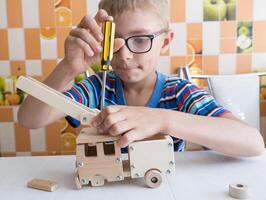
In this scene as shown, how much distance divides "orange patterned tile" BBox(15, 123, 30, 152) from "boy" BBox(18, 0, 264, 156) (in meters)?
0.78

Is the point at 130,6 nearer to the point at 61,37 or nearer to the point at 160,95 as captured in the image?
the point at 160,95

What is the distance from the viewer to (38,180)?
603 mm

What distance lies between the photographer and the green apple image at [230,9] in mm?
1576

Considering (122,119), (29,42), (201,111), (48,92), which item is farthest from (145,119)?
(29,42)

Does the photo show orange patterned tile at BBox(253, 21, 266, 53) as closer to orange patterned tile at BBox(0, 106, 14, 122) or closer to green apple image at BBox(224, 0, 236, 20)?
green apple image at BBox(224, 0, 236, 20)

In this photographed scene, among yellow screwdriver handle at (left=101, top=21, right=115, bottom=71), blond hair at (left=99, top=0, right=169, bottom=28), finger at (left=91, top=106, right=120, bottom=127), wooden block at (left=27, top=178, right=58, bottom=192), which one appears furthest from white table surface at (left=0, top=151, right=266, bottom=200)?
blond hair at (left=99, top=0, right=169, bottom=28)

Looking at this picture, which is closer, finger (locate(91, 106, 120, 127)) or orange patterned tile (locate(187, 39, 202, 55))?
finger (locate(91, 106, 120, 127))

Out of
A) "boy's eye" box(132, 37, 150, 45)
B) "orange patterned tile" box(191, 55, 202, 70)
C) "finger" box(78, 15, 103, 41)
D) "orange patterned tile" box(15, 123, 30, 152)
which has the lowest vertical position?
"orange patterned tile" box(15, 123, 30, 152)

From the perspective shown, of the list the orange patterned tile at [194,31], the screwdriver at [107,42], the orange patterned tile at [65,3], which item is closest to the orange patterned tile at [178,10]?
the orange patterned tile at [194,31]

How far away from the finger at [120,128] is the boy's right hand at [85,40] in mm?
172

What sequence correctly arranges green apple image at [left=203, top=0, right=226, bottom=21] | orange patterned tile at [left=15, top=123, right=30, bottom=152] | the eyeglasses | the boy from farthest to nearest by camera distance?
orange patterned tile at [left=15, top=123, right=30, bottom=152] → green apple image at [left=203, top=0, right=226, bottom=21] → the eyeglasses → the boy

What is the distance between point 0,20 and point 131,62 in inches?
39.1

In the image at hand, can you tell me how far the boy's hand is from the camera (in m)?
0.58

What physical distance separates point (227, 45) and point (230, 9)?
163 millimetres
